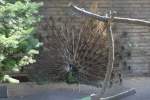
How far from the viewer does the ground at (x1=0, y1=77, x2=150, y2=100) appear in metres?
9.02

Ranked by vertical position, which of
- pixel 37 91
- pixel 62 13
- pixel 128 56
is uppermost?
pixel 62 13

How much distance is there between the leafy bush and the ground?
1282 mm

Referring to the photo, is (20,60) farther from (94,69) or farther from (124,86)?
(124,86)

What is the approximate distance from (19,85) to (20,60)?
152 centimetres

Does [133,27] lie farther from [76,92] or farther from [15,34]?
[15,34]

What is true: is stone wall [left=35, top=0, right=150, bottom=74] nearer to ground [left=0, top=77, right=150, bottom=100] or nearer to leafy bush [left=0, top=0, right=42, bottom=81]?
ground [left=0, top=77, right=150, bottom=100]

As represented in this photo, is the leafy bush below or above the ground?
above

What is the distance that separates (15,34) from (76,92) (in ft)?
7.15

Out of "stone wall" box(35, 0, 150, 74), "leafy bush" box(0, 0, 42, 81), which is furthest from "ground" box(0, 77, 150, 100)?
"leafy bush" box(0, 0, 42, 81)

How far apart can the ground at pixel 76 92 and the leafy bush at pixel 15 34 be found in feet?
4.21

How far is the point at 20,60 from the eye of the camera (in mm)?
7801

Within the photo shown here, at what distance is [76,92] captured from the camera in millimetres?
9211

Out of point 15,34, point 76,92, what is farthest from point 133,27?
point 15,34

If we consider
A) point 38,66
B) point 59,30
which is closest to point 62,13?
point 59,30
